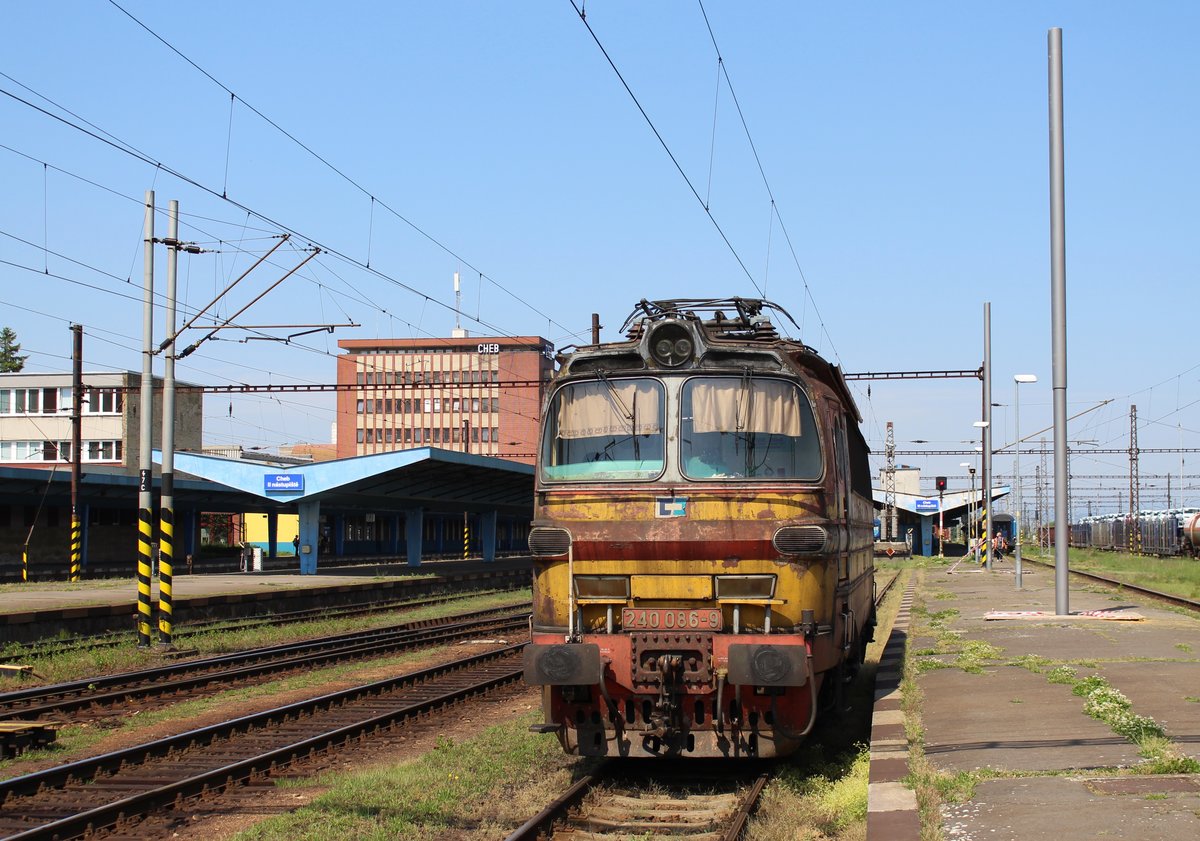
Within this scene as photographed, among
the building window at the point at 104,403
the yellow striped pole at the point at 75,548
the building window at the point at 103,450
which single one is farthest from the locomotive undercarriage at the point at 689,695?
the building window at the point at 103,450

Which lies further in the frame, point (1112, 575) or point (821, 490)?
point (1112, 575)

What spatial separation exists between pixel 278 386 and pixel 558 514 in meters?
29.1

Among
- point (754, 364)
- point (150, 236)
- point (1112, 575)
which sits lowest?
point (1112, 575)

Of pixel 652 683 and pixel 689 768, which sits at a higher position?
pixel 652 683

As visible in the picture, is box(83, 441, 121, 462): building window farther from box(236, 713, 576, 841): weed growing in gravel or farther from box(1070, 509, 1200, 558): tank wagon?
box(236, 713, 576, 841): weed growing in gravel

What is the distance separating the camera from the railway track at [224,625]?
2066 cm

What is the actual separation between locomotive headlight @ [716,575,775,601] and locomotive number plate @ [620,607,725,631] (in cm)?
16

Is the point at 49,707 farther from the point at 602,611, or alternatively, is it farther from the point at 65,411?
the point at 65,411

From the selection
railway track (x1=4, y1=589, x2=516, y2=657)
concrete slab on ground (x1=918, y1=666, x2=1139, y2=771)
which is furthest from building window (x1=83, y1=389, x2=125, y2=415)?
concrete slab on ground (x1=918, y1=666, x2=1139, y2=771)

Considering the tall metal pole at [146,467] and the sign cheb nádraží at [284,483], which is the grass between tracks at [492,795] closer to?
the tall metal pole at [146,467]

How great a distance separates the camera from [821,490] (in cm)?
940

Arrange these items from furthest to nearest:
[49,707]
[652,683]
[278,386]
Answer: [278,386] < [49,707] < [652,683]

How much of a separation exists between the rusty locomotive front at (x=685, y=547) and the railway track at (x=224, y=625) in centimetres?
1363

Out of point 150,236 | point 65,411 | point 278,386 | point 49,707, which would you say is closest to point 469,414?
point 65,411
